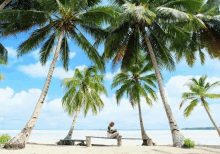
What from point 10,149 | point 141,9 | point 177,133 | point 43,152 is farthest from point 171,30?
point 10,149

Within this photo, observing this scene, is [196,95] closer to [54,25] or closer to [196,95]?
[196,95]

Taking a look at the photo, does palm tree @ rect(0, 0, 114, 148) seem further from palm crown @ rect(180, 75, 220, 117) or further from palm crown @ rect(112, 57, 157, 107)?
palm crown @ rect(180, 75, 220, 117)

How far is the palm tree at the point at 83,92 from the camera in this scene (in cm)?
1708

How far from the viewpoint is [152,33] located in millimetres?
13352

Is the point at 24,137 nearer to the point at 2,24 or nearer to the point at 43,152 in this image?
the point at 43,152

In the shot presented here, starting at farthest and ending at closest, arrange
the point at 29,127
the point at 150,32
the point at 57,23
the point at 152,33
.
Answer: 1. the point at 150,32
2. the point at 152,33
3. the point at 57,23
4. the point at 29,127

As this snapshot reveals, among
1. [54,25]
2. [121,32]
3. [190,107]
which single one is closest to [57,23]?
[54,25]

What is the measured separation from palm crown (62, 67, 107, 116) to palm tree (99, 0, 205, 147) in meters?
4.93

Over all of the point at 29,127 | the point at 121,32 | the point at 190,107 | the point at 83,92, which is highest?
the point at 121,32

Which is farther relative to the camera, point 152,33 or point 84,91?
point 84,91

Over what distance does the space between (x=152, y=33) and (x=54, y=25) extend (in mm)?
6931

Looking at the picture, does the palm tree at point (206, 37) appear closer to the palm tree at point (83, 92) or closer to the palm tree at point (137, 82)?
the palm tree at point (137, 82)

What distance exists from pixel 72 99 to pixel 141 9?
34.9ft

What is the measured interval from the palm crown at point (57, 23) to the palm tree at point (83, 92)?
10.5 feet
